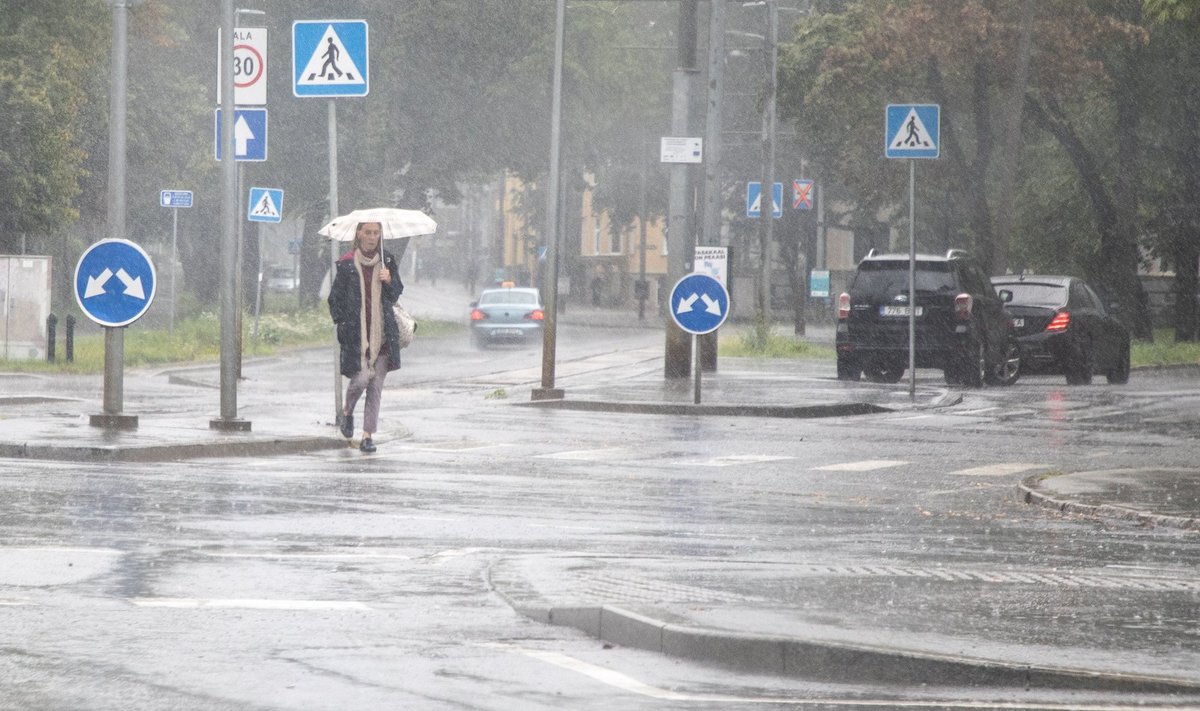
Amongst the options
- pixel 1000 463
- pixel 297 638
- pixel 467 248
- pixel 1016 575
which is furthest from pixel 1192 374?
pixel 467 248

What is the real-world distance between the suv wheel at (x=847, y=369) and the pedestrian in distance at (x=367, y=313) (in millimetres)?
12866

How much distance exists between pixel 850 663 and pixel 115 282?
Result: 11457 mm

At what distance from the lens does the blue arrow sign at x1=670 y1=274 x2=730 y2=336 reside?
24203 mm

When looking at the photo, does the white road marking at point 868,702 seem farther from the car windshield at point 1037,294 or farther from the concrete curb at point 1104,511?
the car windshield at point 1037,294

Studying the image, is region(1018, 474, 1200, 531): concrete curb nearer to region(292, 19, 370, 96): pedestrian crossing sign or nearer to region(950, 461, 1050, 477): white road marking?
region(950, 461, 1050, 477): white road marking

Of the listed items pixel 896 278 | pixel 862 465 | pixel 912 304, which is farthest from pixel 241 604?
pixel 896 278

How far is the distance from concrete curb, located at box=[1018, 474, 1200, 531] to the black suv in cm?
1396

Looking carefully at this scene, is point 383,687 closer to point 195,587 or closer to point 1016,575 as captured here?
point 195,587

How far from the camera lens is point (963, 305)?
28.2 metres

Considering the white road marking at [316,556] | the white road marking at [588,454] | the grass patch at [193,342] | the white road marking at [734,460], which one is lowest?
the grass patch at [193,342]

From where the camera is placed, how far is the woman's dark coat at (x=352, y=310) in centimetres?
1734

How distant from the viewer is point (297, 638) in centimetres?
780

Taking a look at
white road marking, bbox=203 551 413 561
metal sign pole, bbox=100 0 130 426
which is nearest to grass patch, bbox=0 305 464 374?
metal sign pole, bbox=100 0 130 426

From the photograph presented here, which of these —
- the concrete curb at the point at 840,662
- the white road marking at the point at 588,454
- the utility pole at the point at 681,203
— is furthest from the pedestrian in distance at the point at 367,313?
the utility pole at the point at 681,203
